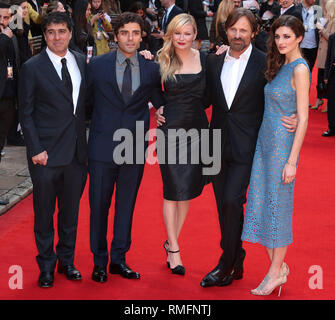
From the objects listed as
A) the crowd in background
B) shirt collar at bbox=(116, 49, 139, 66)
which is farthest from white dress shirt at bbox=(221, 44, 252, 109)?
the crowd in background

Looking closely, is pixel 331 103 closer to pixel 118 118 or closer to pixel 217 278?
pixel 217 278

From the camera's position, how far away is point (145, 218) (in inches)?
225

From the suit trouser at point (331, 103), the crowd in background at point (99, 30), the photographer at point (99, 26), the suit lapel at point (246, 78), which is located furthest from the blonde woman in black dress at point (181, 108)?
the photographer at point (99, 26)

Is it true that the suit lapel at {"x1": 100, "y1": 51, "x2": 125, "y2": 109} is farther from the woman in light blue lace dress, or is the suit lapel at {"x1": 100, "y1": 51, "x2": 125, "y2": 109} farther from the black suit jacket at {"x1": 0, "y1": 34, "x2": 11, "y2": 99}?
the black suit jacket at {"x1": 0, "y1": 34, "x2": 11, "y2": 99}

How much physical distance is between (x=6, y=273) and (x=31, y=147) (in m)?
0.92

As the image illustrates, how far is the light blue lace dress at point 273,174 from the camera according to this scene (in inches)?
155

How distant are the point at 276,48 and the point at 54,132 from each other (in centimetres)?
144

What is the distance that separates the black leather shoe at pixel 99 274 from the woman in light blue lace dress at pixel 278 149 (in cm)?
93

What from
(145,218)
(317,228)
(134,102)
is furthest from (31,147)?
(317,228)

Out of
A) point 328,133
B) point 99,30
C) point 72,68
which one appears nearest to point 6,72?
point 72,68

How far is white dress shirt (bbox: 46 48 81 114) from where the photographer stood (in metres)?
4.18

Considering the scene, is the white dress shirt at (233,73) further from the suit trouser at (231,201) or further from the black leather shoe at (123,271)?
the black leather shoe at (123,271)

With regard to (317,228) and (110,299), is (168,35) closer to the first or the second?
(110,299)

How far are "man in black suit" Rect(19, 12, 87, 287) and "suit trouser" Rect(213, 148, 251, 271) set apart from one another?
901 mm
